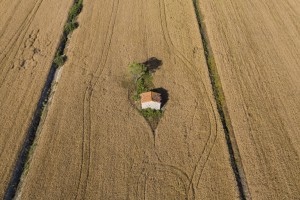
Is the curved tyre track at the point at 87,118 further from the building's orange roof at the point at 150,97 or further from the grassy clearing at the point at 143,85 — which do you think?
the building's orange roof at the point at 150,97

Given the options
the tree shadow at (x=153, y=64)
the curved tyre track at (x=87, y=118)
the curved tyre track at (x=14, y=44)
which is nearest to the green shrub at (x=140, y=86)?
the tree shadow at (x=153, y=64)

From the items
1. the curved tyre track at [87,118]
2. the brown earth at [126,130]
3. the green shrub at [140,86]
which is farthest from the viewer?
the green shrub at [140,86]

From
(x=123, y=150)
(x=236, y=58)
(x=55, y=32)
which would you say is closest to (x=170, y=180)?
(x=123, y=150)

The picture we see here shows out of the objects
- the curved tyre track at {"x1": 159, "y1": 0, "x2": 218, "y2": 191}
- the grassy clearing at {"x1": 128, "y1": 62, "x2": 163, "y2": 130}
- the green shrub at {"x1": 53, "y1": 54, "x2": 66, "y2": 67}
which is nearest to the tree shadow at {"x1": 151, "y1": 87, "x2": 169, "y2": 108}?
the grassy clearing at {"x1": 128, "y1": 62, "x2": 163, "y2": 130}

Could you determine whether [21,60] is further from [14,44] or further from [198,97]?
[198,97]

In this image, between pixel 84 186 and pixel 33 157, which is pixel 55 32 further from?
pixel 84 186

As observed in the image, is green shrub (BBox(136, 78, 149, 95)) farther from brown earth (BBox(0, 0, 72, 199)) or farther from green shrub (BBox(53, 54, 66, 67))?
brown earth (BBox(0, 0, 72, 199))

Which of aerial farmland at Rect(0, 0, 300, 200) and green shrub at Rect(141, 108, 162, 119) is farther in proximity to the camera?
green shrub at Rect(141, 108, 162, 119)
